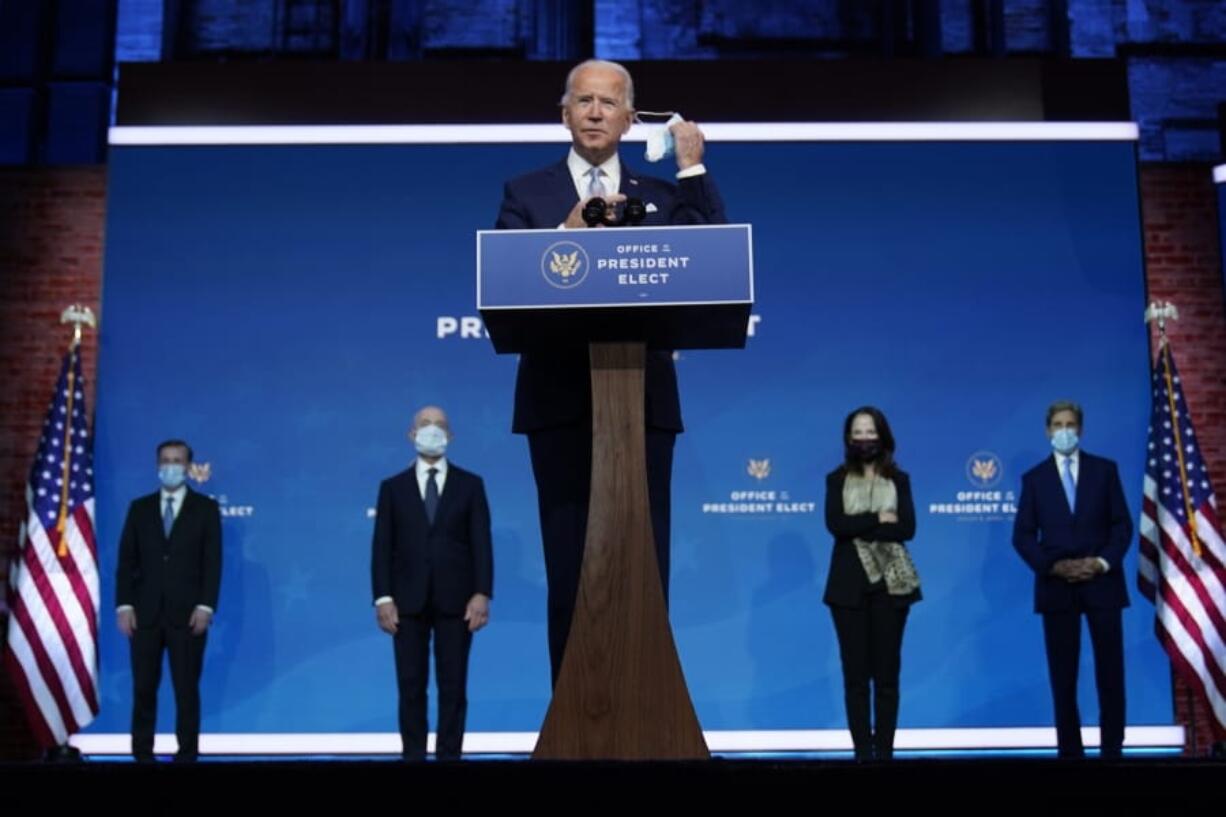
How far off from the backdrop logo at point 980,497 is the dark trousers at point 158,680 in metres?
3.54

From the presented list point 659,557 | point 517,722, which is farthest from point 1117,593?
point 659,557

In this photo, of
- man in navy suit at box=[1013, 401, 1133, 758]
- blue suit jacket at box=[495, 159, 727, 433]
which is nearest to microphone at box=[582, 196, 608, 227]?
blue suit jacket at box=[495, 159, 727, 433]

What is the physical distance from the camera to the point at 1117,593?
5.15 m

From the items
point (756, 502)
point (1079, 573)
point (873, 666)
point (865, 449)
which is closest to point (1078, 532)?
point (1079, 573)

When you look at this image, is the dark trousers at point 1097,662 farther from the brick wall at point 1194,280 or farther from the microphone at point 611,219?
the microphone at point 611,219

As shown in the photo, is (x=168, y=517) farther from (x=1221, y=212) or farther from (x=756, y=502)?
(x=1221, y=212)

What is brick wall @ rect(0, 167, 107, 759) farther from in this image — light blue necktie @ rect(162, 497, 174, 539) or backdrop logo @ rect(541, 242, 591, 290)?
backdrop logo @ rect(541, 242, 591, 290)

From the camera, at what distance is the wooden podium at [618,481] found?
7.43 ft

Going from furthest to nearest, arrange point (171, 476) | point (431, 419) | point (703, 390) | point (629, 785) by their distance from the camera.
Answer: point (703, 390) < point (171, 476) < point (431, 419) < point (629, 785)

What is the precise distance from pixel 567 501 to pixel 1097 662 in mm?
3499

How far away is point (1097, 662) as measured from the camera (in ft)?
17.2

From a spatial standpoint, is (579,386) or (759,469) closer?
(579,386)

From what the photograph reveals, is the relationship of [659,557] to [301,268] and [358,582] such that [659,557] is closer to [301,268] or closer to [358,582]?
[358,582]

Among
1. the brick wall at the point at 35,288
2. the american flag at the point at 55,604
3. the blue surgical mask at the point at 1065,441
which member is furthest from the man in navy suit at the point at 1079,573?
the brick wall at the point at 35,288
